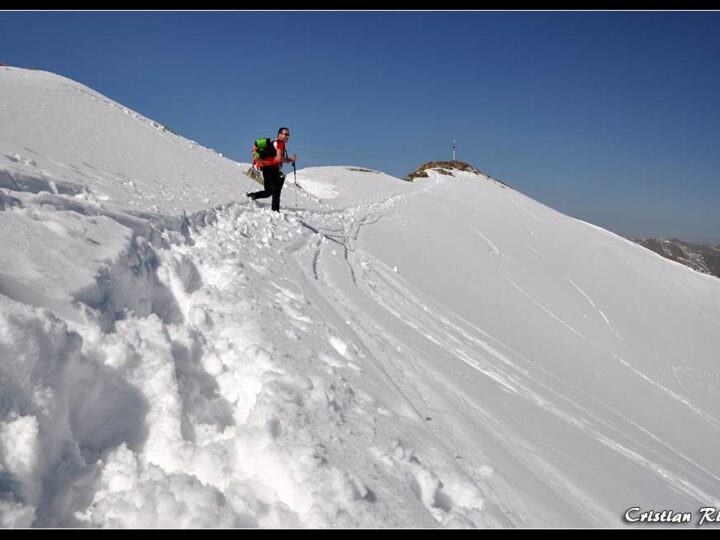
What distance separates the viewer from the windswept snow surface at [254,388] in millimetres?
2094

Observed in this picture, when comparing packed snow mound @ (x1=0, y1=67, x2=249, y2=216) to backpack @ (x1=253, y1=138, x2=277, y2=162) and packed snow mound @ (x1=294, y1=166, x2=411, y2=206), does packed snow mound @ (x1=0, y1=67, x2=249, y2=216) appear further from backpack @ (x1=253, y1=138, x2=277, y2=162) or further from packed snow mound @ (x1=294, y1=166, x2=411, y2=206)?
packed snow mound @ (x1=294, y1=166, x2=411, y2=206)

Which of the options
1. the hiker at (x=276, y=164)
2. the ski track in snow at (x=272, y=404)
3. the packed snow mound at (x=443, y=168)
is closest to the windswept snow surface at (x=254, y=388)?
the ski track in snow at (x=272, y=404)

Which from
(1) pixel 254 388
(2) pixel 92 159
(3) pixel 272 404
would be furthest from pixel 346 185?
(3) pixel 272 404

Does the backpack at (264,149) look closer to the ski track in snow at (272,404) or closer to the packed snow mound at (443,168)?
the ski track in snow at (272,404)

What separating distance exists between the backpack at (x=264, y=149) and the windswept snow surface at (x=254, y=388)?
4.74 ft

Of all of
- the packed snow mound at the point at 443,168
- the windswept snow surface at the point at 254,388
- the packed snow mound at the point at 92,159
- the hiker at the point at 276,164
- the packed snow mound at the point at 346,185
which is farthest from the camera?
the packed snow mound at the point at 443,168

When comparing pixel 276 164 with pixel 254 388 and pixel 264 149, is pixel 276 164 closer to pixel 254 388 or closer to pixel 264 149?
pixel 264 149

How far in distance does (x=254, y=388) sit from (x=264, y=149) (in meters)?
8.46

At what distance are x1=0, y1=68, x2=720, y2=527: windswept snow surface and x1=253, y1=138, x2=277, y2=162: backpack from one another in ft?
4.74

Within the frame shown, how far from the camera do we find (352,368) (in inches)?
147

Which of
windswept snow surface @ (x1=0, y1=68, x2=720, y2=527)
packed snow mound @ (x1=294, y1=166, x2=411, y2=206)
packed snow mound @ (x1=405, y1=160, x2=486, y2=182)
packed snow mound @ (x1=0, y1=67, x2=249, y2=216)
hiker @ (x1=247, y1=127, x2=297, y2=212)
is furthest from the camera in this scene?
packed snow mound @ (x1=405, y1=160, x2=486, y2=182)

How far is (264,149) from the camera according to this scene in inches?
409

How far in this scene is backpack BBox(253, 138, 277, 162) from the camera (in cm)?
1033

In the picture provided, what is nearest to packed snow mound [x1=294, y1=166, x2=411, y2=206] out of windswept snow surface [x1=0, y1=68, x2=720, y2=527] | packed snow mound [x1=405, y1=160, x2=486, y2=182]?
packed snow mound [x1=405, y1=160, x2=486, y2=182]
